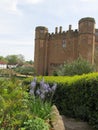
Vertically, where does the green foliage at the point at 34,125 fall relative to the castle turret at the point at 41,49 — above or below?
below

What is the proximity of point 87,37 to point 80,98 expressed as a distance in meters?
34.0

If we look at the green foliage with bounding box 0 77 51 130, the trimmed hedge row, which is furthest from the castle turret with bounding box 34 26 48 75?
the green foliage with bounding box 0 77 51 130

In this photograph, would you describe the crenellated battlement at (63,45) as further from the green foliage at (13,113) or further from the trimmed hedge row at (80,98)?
the green foliage at (13,113)

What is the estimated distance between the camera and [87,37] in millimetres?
40719

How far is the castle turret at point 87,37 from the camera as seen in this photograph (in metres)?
40.4

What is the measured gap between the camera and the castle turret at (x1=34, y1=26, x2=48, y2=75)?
48.5m

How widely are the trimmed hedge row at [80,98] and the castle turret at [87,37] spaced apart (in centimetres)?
3248

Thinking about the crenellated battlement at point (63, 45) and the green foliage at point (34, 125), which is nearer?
the green foliage at point (34, 125)

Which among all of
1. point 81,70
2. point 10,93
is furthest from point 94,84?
point 81,70

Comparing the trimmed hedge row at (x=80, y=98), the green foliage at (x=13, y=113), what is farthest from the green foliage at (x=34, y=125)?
the trimmed hedge row at (x=80, y=98)

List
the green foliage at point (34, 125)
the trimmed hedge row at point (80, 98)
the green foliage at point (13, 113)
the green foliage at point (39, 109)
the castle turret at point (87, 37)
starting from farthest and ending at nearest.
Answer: the castle turret at point (87, 37) → the trimmed hedge row at point (80, 98) → the green foliage at point (39, 109) → the green foliage at point (34, 125) → the green foliage at point (13, 113)

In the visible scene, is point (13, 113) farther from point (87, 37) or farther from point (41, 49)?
point (41, 49)

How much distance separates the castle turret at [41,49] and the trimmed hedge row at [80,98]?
39814 mm

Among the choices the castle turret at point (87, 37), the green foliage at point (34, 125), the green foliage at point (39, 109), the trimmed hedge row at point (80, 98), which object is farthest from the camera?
the castle turret at point (87, 37)
